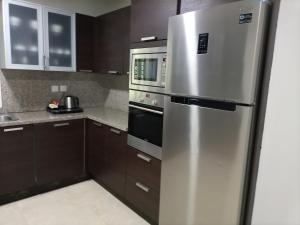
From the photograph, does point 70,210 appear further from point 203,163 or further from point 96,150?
point 203,163

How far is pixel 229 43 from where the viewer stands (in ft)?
4.25

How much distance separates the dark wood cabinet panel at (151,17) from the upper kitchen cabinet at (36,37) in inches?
44.9

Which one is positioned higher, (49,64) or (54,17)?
(54,17)

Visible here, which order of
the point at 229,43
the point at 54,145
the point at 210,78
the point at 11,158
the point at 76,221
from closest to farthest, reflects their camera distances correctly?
the point at 229,43 → the point at 210,78 → the point at 76,221 → the point at 11,158 → the point at 54,145

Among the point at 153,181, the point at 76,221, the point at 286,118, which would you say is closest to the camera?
the point at 286,118

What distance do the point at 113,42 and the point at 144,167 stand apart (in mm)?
1528

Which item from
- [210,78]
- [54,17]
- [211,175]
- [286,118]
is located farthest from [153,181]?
[54,17]

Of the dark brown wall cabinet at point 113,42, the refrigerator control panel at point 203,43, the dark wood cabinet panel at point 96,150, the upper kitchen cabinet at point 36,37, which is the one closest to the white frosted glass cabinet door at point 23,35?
the upper kitchen cabinet at point 36,37

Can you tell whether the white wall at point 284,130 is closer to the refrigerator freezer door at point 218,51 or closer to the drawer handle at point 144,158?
the refrigerator freezer door at point 218,51

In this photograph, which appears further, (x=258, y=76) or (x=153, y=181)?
(x=153, y=181)

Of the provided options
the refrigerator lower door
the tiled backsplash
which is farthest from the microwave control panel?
the tiled backsplash

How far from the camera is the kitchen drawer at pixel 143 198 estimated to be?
200 centimetres

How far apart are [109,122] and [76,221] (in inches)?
40.3

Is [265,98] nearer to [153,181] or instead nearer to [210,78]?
[210,78]
